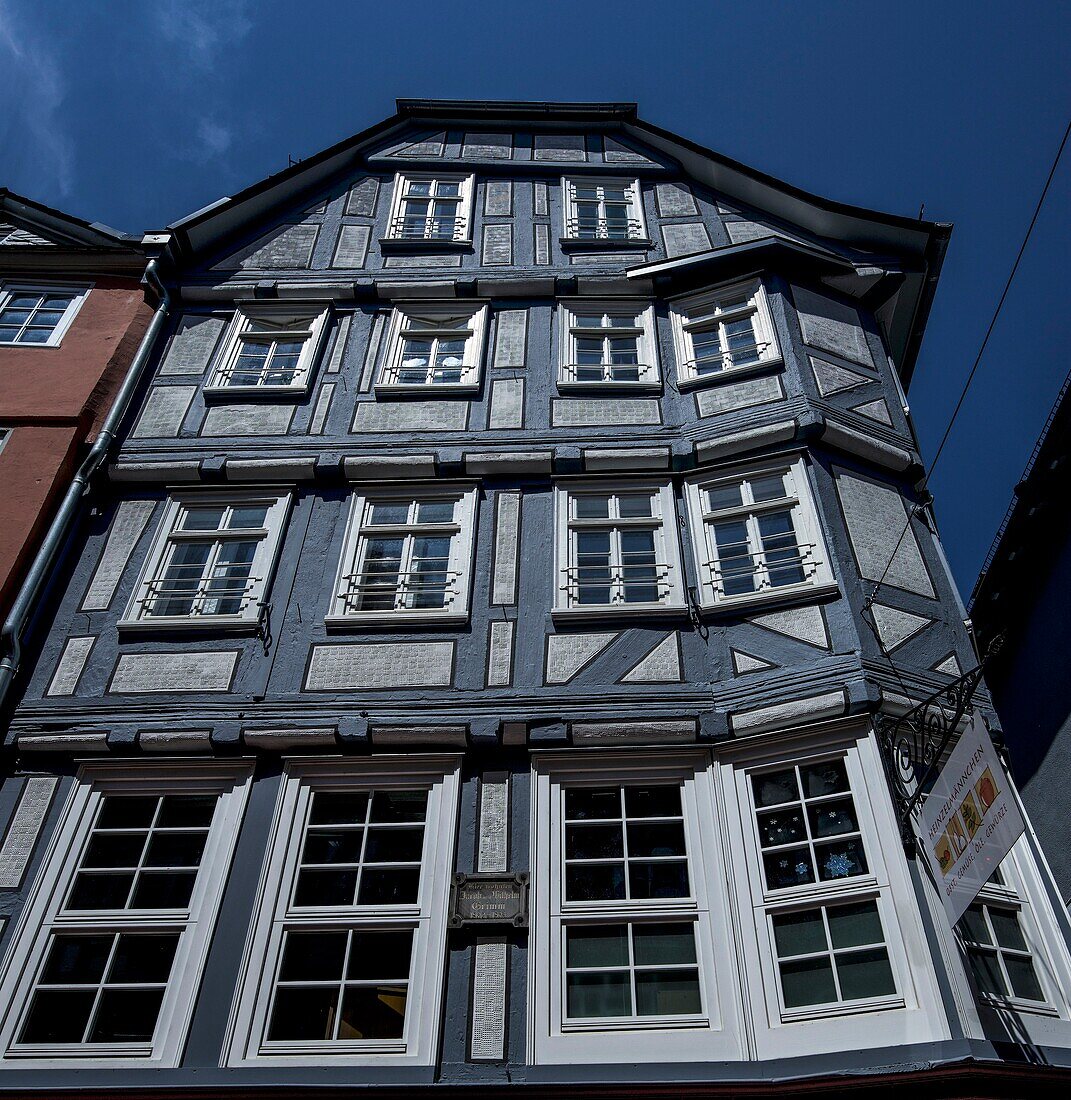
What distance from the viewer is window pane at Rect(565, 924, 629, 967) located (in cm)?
795

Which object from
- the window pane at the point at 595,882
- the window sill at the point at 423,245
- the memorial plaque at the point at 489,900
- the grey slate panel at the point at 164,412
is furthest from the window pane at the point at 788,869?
the window sill at the point at 423,245

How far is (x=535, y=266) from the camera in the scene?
14.5 metres

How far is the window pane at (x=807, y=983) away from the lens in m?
7.45

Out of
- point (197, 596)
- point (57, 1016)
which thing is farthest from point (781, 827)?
point (197, 596)

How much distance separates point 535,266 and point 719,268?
7.79 feet

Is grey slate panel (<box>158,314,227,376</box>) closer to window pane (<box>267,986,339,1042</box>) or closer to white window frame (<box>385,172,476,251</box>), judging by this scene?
white window frame (<box>385,172,476,251</box>)

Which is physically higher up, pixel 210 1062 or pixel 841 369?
pixel 841 369

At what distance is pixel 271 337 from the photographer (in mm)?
13844

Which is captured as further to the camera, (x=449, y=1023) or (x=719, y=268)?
(x=719, y=268)

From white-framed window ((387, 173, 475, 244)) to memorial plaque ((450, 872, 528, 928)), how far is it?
928 centimetres

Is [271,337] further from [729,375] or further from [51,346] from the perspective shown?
[729,375]

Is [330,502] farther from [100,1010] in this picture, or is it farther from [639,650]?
[100,1010]

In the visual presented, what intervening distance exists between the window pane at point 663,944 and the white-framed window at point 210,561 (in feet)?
14.6

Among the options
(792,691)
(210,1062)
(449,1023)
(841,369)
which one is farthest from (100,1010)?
(841,369)
